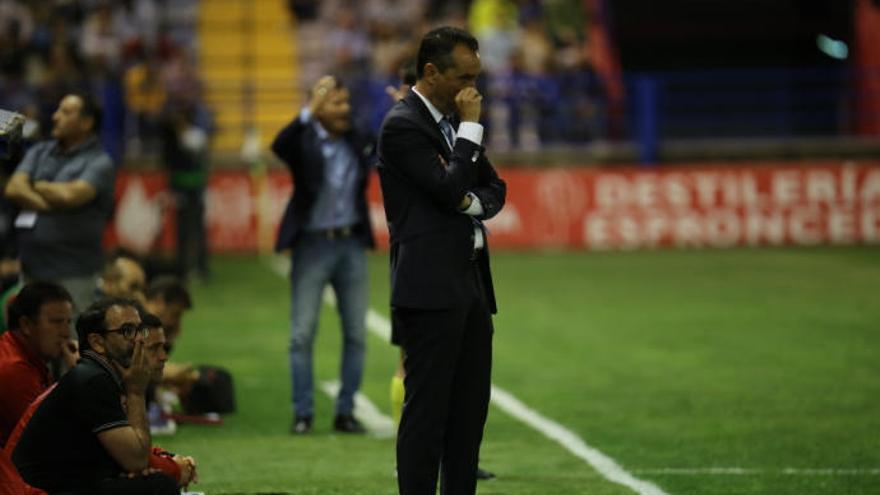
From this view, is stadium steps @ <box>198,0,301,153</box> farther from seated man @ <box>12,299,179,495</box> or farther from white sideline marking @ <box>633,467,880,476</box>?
seated man @ <box>12,299,179,495</box>

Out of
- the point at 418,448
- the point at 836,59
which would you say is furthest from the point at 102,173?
the point at 836,59

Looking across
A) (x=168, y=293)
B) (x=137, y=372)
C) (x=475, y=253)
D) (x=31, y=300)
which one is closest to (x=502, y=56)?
(x=168, y=293)

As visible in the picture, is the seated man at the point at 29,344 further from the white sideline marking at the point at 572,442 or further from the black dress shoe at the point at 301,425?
the white sideline marking at the point at 572,442

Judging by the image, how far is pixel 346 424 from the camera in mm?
11641

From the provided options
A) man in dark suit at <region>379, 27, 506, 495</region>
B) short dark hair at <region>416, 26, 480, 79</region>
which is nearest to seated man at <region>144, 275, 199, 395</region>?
man in dark suit at <region>379, 27, 506, 495</region>

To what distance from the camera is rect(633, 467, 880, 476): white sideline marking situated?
32.4ft

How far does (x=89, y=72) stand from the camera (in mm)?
26297

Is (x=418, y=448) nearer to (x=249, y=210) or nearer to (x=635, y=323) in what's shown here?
(x=635, y=323)

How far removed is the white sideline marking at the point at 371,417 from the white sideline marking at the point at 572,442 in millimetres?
879

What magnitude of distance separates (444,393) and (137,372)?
1333 millimetres

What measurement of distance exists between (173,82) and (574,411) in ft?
50.5

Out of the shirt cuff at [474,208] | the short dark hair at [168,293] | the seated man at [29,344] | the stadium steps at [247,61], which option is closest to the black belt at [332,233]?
the short dark hair at [168,293]

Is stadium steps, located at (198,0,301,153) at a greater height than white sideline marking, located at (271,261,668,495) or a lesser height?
greater

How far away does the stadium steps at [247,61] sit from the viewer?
2789 centimetres
